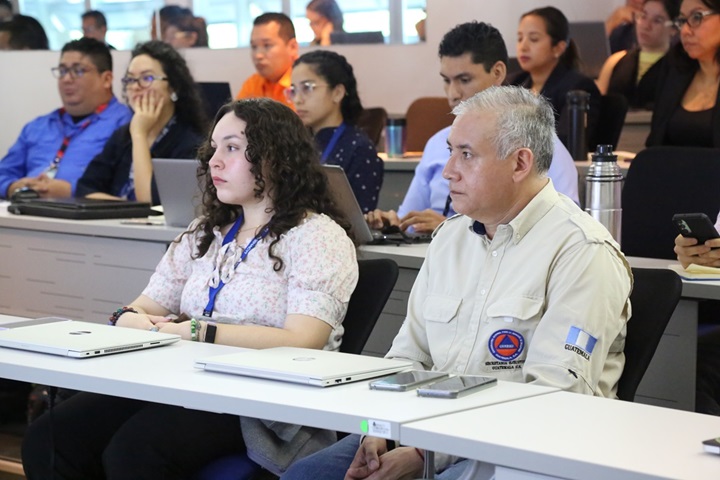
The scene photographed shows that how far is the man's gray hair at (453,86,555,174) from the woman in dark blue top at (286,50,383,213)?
67.5 inches

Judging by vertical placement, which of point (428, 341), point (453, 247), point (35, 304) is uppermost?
point (453, 247)

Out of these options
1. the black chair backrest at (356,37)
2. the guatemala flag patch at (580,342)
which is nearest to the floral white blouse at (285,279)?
the guatemala flag patch at (580,342)

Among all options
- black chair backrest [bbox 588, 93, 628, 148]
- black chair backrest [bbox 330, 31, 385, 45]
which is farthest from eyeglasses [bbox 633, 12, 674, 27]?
black chair backrest [bbox 330, 31, 385, 45]

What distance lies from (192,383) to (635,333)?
0.85 metres

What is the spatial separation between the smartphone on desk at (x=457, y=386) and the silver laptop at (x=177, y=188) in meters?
1.75

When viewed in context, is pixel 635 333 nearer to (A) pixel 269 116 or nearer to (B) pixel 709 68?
(A) pixel 269 116

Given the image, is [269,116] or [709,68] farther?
[709,68]

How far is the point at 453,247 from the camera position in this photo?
88.5 inches

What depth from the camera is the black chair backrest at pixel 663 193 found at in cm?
322

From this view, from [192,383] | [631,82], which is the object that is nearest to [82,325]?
[192,383]

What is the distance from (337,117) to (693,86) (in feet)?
5.32

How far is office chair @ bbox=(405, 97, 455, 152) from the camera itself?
6.18m

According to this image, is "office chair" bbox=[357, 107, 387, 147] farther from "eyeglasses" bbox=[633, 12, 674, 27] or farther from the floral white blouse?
the floral white blouse

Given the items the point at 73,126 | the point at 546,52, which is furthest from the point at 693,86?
the point at 73,126
